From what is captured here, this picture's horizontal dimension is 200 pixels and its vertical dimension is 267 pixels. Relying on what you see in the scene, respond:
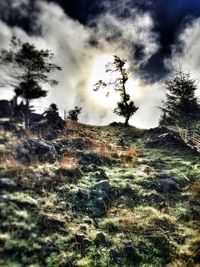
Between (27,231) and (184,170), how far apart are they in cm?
1204

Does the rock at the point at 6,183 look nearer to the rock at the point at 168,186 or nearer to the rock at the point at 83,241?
the rock at the point at 83,241

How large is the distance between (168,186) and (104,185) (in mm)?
3724

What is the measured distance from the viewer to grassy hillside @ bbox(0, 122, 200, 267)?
11789 millimetres

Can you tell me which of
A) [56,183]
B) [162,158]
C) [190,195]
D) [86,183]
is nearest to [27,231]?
[56,183]

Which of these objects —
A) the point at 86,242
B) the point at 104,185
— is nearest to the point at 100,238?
the point at 86,242

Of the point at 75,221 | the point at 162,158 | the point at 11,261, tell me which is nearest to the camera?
the point at 11,261

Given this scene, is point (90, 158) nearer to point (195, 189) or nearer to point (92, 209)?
point (92, 209)

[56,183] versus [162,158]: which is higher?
[162,158]

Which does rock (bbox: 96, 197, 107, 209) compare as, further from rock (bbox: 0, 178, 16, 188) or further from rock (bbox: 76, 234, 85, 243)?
rock (bbox: 0, 178, 16, 188)

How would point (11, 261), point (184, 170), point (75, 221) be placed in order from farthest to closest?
point (184, 170) < point (75, 221) < point (11, 261)

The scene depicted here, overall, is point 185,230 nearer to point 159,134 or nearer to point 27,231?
point 27,231

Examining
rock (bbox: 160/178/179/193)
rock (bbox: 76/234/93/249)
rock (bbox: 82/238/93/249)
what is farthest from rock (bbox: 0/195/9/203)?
rock (bbox: 160/178/179/193)

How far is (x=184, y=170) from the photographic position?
20875mm

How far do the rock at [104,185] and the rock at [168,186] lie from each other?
310 cm
